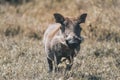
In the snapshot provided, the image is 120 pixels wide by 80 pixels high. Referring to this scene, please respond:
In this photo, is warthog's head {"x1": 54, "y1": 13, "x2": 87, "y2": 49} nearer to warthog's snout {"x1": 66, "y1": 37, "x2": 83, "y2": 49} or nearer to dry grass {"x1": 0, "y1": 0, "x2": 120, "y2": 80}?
warthog's snout {"x1": 66, "y1": 37, "x2": 83, "y2": 49}

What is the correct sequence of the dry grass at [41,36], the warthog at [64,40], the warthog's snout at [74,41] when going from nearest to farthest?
the warthog's snout at [74,41] → the warthog at [64,40] → the dry grass at [41,36]

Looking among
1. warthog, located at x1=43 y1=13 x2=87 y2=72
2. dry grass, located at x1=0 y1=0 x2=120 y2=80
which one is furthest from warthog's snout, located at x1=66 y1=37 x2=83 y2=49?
dry grass, located at x1=0 y1=0 x2=120 y2=80

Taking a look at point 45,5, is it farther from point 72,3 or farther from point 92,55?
point 92,55

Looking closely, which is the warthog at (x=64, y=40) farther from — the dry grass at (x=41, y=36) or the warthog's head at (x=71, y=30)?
the dry grass at (x=41, y=36)

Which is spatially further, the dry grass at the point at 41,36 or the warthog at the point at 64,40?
the dry grass at the point at 41,36

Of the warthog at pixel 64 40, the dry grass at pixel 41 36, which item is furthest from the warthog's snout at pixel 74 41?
the dry grass at pixel 41 36

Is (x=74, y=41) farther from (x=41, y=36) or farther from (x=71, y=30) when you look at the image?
(x=41, y=36)

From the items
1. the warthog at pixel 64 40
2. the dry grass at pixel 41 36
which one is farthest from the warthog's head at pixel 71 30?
the dry grass at pixel 41 36

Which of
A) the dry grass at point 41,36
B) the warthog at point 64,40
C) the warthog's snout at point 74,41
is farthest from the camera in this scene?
the dry grass at point 41,36

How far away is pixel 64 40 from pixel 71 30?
0.17m

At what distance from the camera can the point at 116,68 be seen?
8453mm

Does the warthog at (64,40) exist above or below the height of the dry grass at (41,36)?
above

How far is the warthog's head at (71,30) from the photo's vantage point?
7144 mm

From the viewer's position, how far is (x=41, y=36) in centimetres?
1148
